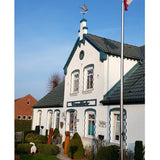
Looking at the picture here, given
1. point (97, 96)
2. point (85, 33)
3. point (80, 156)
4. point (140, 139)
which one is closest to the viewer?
point (140, 139)

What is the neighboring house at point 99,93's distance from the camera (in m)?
10.5

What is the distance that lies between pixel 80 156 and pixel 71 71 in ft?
24.4

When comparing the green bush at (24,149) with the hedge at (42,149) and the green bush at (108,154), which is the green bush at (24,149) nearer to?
the hedge at (42,149)

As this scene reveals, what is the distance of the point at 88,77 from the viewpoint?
49.2 ft

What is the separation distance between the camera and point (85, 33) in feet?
51.6

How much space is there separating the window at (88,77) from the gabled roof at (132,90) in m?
2.21

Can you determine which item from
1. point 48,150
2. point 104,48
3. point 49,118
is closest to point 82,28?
point 104,48

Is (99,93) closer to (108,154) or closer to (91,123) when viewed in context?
(91,123)

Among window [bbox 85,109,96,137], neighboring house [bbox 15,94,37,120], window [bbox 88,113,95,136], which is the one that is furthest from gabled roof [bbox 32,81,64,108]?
neighboring house [bbox 15,94,37,120]

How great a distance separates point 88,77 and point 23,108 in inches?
1343

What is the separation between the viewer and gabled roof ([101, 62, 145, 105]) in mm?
10211

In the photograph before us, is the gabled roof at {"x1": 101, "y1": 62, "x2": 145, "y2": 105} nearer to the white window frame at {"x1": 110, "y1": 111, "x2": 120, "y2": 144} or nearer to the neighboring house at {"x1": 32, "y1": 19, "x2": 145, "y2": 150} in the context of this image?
the neighboring house at {"x1": 32, "y1": 19, "x2": 145, "y2": 150}
